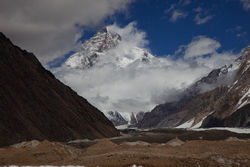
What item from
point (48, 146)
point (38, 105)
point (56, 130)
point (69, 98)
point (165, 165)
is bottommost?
point (165, 165)

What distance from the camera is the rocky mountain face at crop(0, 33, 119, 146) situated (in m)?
107

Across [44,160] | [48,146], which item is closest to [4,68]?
[48,146]

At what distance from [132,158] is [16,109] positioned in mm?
90846

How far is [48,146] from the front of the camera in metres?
54.5

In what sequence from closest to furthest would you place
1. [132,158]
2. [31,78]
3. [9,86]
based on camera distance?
1. [132,158]
2. [9,86]
3. [31,78]

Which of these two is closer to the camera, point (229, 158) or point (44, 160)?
point (229, 158)

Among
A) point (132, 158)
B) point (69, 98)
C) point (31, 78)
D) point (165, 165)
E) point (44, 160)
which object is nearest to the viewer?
point (165, 165)

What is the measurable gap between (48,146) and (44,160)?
8.50 metres

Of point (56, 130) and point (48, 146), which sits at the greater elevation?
point (56, 130)

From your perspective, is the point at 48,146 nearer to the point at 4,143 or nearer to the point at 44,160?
the point at 44,160

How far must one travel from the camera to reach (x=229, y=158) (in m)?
34.1

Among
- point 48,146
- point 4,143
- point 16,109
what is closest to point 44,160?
point 48,146

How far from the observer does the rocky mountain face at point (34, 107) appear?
107 metres

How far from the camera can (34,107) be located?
419 feet
